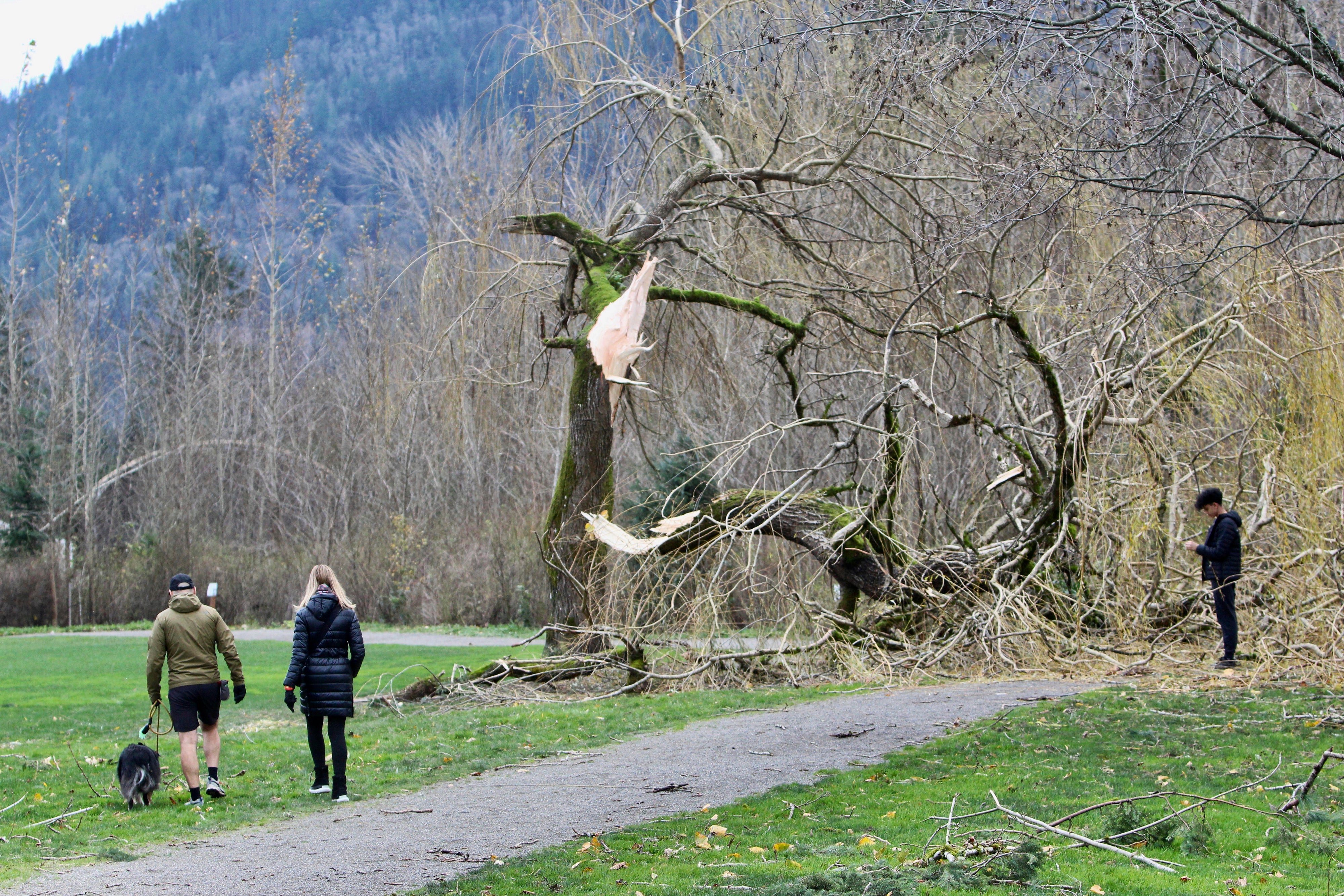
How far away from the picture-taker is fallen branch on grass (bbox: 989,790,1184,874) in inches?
207

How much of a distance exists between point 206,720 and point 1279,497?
10.1 m

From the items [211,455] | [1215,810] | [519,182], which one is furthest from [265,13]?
[1215,810]

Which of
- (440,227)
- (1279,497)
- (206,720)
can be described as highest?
(440,227)

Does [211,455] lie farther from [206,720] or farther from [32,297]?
[206,720]

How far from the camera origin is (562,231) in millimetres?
14797

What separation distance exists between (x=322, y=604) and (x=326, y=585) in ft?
0.67

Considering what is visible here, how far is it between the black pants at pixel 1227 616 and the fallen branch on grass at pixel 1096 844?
6.33m

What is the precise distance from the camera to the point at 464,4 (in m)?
133

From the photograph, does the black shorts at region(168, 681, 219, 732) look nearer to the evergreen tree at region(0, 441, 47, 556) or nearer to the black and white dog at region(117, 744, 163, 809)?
the black and white dog at region(117, 744, 163, 809)

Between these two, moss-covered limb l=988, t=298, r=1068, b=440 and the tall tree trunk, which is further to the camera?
the tall tree trunk

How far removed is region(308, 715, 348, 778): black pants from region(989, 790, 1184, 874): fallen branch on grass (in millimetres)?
4375

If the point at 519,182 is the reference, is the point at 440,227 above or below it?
above

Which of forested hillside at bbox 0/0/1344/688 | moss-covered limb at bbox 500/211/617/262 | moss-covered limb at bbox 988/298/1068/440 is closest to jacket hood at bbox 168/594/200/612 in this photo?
forested hillside at bbox 0/0/1344/688

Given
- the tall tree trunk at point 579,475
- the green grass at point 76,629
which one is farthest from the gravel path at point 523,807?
the green grass at point 76,629
